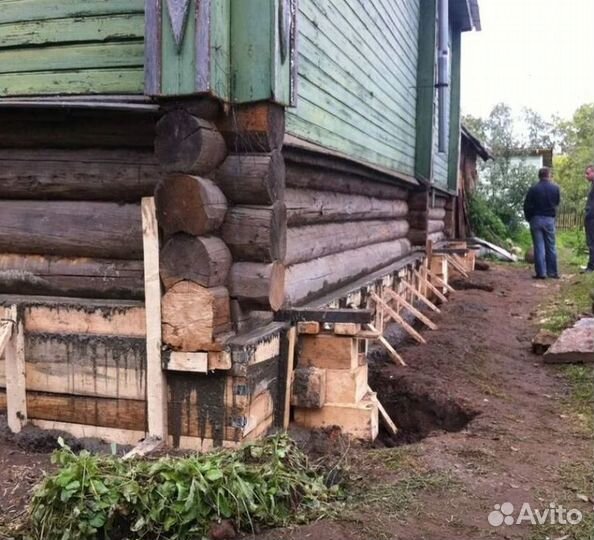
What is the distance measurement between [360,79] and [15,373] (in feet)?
14.5

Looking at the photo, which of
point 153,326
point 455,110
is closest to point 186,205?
point 153,326

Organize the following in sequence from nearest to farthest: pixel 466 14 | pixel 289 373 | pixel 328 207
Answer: pixel 289 373 → pixel 328 207 → pixel 466 14

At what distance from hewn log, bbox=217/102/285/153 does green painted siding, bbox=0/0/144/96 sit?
21.6 inches

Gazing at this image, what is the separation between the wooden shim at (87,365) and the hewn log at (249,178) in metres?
0.96

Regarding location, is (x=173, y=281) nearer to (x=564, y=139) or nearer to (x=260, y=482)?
(x=260, y=482)

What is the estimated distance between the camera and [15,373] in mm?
3986

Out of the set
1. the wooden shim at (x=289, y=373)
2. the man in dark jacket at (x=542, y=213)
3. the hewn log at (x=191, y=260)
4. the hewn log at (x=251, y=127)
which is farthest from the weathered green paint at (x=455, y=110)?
the hewn log at (x=191, y=260)

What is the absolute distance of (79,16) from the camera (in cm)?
402

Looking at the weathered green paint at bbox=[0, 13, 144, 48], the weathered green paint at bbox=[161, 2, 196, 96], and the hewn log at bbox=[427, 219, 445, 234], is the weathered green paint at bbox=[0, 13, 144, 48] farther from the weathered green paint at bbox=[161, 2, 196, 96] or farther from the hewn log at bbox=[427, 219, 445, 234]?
the hewn log at bbox=[427, 219, 445, 234]

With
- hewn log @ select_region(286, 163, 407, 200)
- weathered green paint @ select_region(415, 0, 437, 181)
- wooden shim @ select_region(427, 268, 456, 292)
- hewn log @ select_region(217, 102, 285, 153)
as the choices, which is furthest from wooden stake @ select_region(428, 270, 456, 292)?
hewn log @ select_region(217, 102, 285, 153)

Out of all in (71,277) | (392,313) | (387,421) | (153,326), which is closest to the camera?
(153,326)

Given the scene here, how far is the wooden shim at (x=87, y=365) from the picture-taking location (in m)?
3.86

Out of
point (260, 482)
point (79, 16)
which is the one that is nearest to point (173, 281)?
point (260, 482)

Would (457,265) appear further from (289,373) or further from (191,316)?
(191,316)
